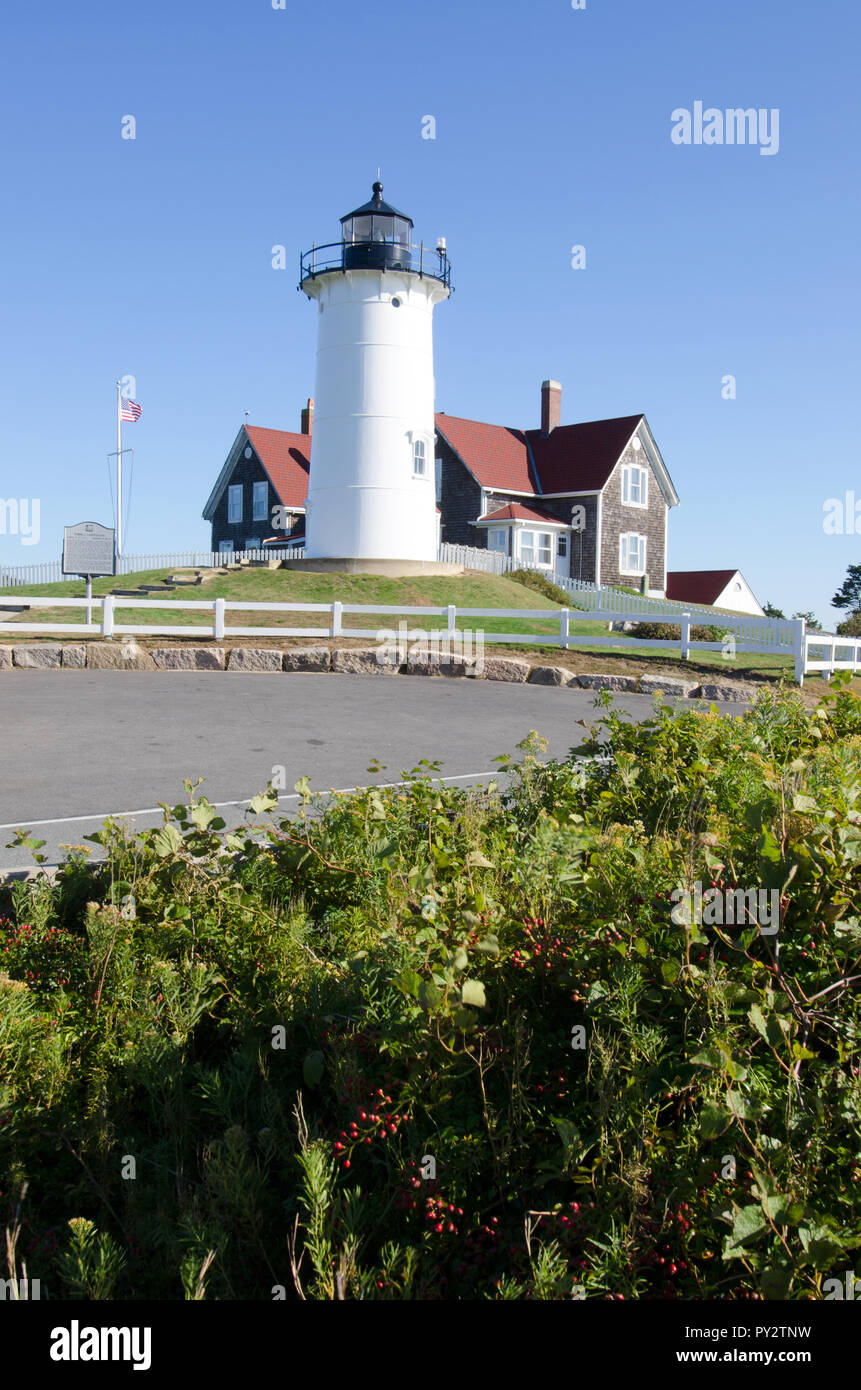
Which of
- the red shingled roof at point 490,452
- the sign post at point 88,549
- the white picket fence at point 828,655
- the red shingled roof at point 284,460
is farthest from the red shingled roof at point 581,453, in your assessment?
the sign post at point 88,549

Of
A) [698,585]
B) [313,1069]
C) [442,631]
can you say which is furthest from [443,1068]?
[698,585]

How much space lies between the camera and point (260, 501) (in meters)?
50.8

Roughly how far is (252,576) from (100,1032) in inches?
1268

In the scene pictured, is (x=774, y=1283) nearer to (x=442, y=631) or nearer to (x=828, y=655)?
(x=442, y=631)

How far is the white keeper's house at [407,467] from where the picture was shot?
116 feet

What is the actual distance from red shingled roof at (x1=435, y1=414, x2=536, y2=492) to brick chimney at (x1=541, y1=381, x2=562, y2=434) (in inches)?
74.2

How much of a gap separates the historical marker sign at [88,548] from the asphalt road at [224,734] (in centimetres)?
681

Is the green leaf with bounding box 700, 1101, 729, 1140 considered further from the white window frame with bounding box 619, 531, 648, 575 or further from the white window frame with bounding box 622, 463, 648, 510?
the white window frame with bounding box 622, 463, 648, 510

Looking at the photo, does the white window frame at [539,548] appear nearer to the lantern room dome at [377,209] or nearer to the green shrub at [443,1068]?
the lantern room dome at [377,209]

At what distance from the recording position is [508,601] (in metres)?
33.3

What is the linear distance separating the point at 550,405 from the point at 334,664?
35830 mm

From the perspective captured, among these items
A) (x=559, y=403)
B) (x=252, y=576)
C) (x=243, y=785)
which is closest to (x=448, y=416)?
(x=559, y=403)
